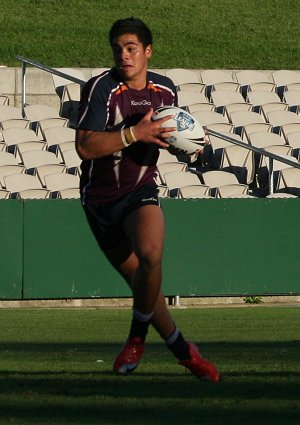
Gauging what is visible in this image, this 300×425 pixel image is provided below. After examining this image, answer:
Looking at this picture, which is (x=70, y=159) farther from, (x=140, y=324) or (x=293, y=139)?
(x=140, y=324)

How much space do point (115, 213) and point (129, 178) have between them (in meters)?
0.23

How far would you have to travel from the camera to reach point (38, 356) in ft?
31.5

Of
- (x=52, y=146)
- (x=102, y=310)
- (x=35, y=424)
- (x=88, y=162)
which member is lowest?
(x=102, y=310)

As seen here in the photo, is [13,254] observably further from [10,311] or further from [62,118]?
[62,118]

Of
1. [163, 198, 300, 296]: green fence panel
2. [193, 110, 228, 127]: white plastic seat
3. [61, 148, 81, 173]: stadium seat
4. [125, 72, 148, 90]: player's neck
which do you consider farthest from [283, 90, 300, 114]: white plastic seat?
[125, 72, 148, 90]: player's neck

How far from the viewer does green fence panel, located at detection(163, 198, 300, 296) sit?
19.4m

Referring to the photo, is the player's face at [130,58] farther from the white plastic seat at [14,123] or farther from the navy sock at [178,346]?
the white plastic seat at [14,123]

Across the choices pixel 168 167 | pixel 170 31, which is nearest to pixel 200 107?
pixel 168 167

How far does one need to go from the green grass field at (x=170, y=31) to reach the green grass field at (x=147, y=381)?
680 inches

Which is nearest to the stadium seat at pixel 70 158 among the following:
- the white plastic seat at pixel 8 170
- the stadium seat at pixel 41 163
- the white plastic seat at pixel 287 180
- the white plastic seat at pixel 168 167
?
the stadium seat at pixel 41 163

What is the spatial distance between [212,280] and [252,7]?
17.6m

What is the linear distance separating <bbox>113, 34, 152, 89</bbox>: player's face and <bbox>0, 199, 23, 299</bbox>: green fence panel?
11.1m

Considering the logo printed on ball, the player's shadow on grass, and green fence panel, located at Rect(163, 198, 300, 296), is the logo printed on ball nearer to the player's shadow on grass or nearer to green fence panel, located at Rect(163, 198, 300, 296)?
the player's shadow on grass

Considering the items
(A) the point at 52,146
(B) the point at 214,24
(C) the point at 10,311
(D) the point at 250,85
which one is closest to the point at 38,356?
(C) the point at 10,311
